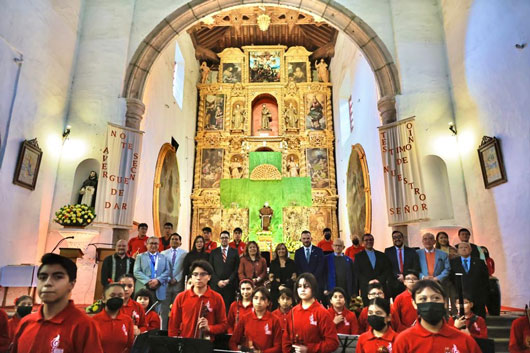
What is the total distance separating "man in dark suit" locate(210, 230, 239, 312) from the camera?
5.46 meters

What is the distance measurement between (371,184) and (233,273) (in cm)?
606

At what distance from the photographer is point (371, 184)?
10336 millimetres

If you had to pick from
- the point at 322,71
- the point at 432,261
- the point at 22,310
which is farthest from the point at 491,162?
the point at 322,71

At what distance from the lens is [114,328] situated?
124 inches

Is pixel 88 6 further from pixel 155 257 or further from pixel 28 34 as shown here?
pixel 155 257

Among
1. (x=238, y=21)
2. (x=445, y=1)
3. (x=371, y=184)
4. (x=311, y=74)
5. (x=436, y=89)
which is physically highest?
(x=238, y=21)

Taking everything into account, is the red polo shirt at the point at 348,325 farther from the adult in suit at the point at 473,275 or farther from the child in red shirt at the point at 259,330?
the adult in suit at the point at 473,275

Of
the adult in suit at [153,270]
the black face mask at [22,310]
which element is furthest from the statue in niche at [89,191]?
the black face mask at [22,310]

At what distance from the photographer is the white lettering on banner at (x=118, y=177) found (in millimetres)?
7715

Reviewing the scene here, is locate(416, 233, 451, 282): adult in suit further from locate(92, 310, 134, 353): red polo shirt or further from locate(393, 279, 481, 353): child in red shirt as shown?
locate(92, 310, 134, 353): red polo shirt

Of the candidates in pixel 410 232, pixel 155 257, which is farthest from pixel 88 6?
pixel 410 232

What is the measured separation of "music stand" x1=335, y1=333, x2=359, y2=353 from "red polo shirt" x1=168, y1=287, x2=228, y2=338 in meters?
1.13

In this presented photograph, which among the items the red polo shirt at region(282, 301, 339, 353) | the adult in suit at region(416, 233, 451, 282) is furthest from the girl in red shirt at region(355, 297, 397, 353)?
the adult in suit at region(416, 233, 451, 282)

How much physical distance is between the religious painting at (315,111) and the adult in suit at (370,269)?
11056 mm
